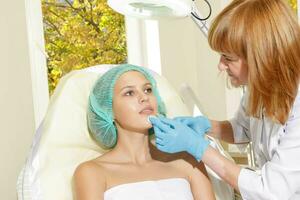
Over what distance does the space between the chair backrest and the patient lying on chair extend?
7cm

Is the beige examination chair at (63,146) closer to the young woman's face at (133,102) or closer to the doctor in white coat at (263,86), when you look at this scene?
the young woman's face at (133,102)

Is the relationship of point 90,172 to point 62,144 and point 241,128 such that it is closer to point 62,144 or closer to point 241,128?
point 62,144

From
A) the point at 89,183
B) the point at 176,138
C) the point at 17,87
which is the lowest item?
the point at 89,183

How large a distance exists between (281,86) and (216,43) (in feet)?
0.75

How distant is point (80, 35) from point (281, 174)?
5.43 ft

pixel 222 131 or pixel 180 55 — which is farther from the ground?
pixel 180 55

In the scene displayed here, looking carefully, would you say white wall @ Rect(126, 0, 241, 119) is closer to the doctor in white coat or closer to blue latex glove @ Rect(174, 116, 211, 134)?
blue latex glove @ Rect(174, 116, 211, 134)

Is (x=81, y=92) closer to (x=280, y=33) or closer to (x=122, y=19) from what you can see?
(x=280, y=33)

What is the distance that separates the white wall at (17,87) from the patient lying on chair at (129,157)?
620mm

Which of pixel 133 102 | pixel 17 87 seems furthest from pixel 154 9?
pixel 17 87

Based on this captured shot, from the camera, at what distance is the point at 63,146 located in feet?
4.70

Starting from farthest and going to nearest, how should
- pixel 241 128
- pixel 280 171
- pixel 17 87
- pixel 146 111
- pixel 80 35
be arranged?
pixel 80 35, pixel 17 87, pixel 241 128, pixel 146 111, pixel 280 171

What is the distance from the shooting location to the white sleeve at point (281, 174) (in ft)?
3.71

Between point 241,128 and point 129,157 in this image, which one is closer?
point 129,157
